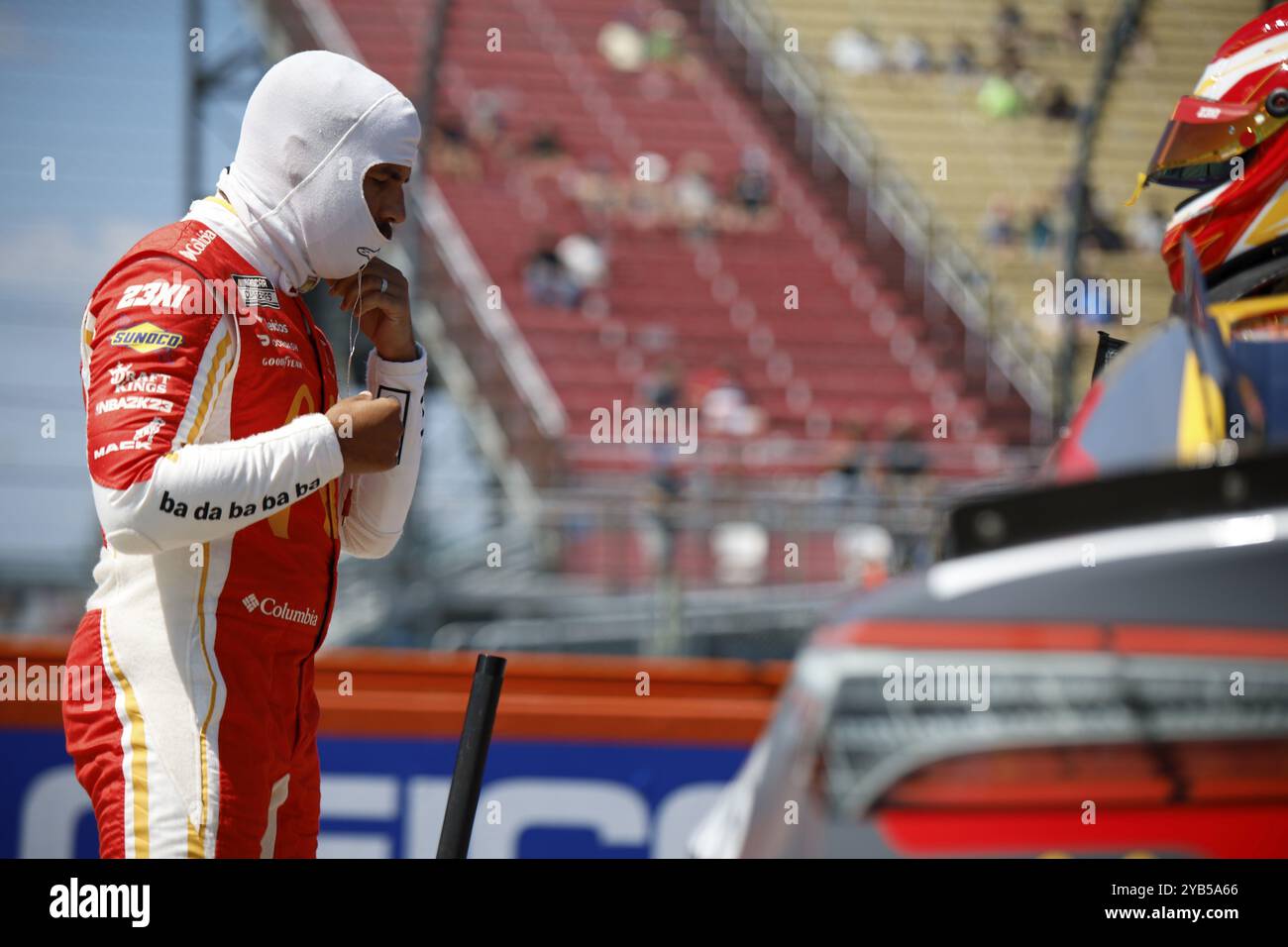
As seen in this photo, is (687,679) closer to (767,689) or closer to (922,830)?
(767,689)

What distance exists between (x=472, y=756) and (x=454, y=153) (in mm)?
16377

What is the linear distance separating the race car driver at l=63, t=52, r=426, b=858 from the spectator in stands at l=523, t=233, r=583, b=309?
1393 cm

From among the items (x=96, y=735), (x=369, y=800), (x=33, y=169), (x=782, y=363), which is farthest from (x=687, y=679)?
(x=782, y=363)

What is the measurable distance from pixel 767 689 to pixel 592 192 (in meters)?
13.3

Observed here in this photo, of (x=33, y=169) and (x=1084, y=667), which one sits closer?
(x=1084, y=667)

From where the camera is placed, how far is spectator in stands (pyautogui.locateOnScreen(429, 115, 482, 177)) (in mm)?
17580

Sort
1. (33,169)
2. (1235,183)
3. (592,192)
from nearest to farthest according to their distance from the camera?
(1235,183) < (33,169) < (592,192)

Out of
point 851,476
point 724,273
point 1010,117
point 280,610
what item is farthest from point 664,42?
point 280,610

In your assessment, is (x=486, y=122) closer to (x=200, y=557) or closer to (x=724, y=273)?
(x=724, y=273)

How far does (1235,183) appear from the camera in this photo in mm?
2938

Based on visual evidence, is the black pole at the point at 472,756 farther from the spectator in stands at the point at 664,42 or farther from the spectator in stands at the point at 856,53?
the spectator in stands at the point at 664,42

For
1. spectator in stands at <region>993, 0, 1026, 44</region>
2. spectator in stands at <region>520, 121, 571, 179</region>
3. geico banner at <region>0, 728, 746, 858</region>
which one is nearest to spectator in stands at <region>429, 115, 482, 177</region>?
spectator in stands at <region>520, 121, 571, 179</region>

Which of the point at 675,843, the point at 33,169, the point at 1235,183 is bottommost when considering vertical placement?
the point at 675,843

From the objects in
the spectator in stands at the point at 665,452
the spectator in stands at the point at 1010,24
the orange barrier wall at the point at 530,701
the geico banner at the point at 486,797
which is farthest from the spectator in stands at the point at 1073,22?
the geico banner at the point at 486,797
